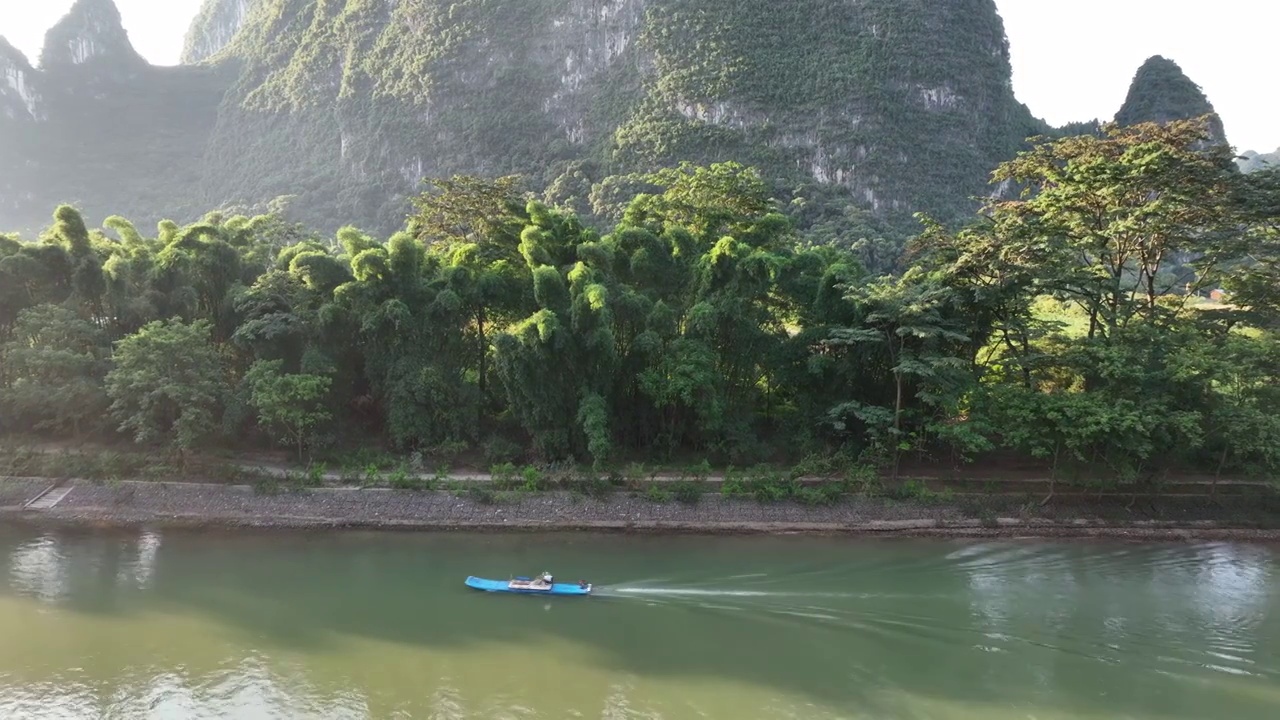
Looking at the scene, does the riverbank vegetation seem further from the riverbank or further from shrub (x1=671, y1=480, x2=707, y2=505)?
shrub (x1=671, y1=480, x2=707, y2=505)

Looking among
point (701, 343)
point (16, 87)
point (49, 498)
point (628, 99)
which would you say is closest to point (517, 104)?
point (628, 99)

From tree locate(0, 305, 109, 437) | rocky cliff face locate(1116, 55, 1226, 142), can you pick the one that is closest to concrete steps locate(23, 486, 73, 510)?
tree locate(0, 305, 109, 437)

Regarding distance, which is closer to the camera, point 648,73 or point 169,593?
point 169,593

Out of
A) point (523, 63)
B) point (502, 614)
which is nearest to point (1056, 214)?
point (502, 614)

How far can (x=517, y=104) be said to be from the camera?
68.8 meters

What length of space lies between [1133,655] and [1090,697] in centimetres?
163

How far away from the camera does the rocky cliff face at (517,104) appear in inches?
2251

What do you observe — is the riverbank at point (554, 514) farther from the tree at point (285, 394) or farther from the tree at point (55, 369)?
the tree at point (55, 369)

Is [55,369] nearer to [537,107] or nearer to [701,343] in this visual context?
[701,343]

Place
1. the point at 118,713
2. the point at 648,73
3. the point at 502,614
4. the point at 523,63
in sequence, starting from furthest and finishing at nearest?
the point at 523,63
the point at 648,73
the point at 502,614
the point at 118,713

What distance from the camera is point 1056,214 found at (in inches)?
675

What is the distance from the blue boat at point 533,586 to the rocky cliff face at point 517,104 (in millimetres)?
41668

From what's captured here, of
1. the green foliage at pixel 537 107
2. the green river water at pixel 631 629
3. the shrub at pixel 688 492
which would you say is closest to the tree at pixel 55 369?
the green river water at pixel 631 629

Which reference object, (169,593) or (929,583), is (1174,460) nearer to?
(929,583)
